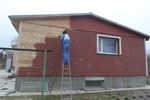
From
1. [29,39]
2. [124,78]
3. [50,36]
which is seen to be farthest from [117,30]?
[29,39]

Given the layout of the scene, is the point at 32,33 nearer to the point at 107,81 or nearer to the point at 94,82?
the point at 94,82

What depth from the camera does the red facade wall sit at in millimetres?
6406

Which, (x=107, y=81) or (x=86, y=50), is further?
(x=107, y=81)

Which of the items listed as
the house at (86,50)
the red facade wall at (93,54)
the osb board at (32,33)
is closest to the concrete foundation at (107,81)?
the house at (86,50)

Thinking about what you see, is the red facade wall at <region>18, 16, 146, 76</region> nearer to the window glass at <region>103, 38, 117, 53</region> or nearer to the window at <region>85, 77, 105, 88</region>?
the window at <region>85, 77, 105, 88</region>

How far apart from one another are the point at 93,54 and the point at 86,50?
0.56 m

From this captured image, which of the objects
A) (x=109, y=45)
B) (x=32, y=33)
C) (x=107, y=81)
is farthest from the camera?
(x=109, y=45)

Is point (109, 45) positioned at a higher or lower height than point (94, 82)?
higher

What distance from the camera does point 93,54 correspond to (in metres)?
7.20

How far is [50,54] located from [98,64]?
3224mm

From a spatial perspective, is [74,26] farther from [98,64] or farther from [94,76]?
[94,76]

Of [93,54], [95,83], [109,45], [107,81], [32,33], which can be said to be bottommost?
[95,83]

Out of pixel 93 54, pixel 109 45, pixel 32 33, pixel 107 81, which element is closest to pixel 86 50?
pixel 93 54

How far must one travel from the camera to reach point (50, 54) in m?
6.43
